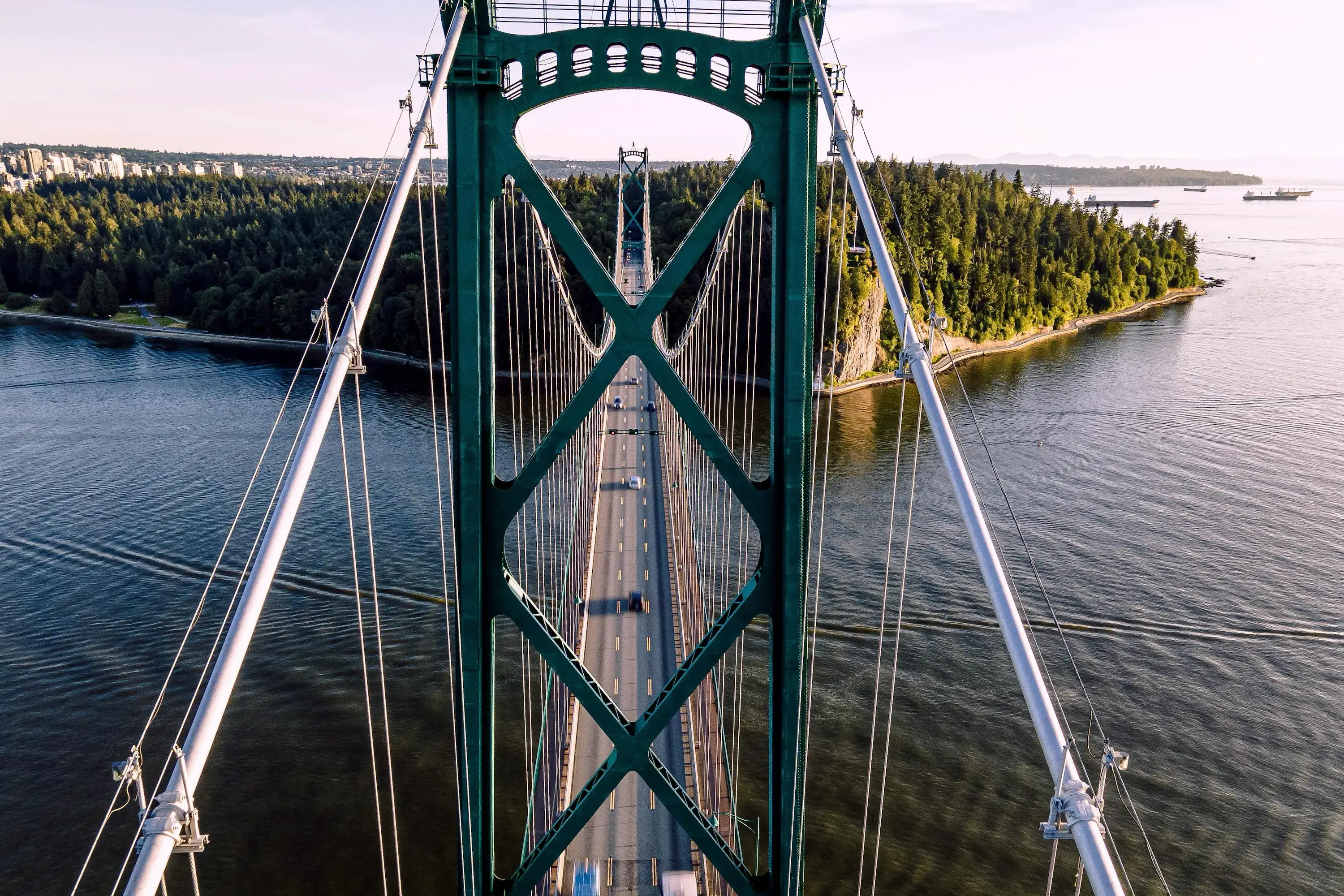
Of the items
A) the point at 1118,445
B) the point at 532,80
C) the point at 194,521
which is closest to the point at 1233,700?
the point at 1118,445

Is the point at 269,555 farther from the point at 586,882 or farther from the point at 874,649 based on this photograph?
the point at 874,649

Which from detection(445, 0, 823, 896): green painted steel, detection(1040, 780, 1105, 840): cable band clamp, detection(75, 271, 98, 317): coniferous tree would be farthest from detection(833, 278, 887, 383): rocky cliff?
detection(75, 271, 98, 317): coniferous tree

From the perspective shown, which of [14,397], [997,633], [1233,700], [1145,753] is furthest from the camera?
[14,397]

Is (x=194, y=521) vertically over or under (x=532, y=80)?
under

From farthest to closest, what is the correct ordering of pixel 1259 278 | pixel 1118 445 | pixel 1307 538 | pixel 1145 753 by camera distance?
pixel 1259 278
pixel 1118 445
pixel 1307 538
pixel 1145 753

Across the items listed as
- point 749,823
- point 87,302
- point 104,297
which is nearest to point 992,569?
point 749,823

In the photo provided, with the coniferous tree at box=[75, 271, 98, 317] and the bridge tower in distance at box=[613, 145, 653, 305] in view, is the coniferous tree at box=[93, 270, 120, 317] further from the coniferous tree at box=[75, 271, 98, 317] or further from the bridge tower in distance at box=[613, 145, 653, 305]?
the bridge tower in distance at box=[613, 145, 653, 305]

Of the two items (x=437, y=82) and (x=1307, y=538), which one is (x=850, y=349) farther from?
(x=437, y=82)
